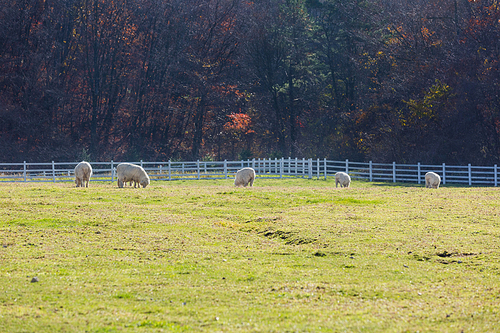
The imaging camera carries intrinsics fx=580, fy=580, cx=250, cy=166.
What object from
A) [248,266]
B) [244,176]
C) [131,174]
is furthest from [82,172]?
[248,266]

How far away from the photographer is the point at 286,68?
55188mm

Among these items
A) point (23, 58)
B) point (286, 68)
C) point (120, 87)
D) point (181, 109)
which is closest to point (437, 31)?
point (286, 68)

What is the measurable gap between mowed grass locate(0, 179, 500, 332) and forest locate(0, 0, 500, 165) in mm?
23335

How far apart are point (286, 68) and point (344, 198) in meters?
34.7

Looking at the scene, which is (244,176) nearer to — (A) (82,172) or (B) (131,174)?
(B) (131,174)

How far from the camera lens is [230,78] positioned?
5650 cm

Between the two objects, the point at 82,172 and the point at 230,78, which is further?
the point at 230,78

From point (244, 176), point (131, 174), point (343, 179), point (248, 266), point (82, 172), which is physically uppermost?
point (82, 172)

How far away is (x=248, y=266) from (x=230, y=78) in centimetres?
4642

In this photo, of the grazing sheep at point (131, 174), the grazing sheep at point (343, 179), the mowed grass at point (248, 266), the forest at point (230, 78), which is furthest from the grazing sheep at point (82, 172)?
the forest at point (230, 78)

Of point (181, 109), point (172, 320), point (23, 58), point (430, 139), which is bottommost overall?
point (172, 320)

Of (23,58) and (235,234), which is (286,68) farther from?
(235,234)

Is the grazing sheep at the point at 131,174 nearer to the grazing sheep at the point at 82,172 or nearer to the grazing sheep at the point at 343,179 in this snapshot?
the grazing sheep at the point at 82,172

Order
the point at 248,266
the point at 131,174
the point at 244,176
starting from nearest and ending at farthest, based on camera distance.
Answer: the point at 248,266
the point at 131,174
the point at 244,176
